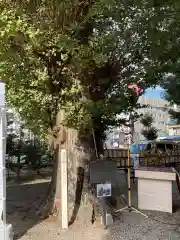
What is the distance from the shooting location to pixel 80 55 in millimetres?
7098

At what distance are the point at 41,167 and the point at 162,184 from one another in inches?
352

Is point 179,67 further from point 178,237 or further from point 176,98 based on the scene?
point 176,98

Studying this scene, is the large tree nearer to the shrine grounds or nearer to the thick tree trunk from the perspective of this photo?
the thick tree trunk

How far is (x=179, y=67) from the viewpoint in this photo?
8.14 m

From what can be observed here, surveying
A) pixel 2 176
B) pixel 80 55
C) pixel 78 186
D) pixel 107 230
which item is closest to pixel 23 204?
pixel 78 186

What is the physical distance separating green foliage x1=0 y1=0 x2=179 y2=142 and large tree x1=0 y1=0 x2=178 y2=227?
2 centimetres

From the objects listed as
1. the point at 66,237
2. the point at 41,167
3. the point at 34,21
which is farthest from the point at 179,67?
the point at 41,167

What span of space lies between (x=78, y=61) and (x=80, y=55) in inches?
7.3

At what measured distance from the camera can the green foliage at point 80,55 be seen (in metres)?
6.78

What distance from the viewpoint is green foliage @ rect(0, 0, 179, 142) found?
6.78 meters

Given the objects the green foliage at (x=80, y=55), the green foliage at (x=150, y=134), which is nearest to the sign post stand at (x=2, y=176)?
the green foliage at (x=80, y=55)

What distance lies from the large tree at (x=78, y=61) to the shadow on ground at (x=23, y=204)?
93cm

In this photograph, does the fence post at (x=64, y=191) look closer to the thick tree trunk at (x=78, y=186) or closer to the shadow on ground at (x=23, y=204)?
the thick tree trunk at (x=78, y=186)

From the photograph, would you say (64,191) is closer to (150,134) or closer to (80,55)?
(80,55)
